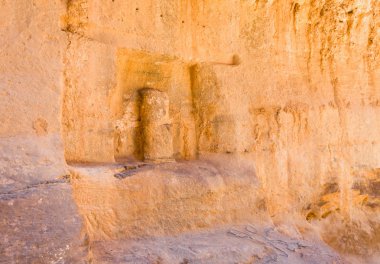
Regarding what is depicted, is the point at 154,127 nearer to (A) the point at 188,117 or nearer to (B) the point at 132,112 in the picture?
(B) the point at 132,112

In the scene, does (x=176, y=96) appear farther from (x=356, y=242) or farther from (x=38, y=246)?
(x=356, y=242)

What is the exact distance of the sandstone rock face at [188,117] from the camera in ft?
6.81

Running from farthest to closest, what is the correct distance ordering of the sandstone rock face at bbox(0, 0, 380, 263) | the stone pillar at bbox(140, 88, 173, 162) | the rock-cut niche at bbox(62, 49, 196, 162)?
the stone pillar at bbox(140, 88, 173, 162) < the rock-cut niche at bbox(62, 49, 196, 162) < the sandstone rock face at bbox(0, 0, 380, 263)

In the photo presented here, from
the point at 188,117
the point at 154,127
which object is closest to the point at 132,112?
the point at 154,127

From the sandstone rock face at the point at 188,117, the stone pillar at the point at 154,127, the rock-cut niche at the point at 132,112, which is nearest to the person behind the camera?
the sandstone rock face at the point at 188,117

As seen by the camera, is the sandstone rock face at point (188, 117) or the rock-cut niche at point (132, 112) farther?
the rock-cut niche at point (132, 112)

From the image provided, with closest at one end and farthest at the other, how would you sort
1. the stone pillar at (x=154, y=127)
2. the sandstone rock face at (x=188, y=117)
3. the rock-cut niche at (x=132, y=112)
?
1. the sandstone rock face at (x=188, y=117)
2. the rock-cut niche at (x=132, y=112)
3. the stone pillar at (x=154, y=127)

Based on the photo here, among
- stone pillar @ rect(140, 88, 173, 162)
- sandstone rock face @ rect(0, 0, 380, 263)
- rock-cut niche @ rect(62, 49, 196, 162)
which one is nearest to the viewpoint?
sandstone rock face @ rect(0, 0, 380, 263)

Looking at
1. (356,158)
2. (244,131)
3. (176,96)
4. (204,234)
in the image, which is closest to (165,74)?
(176,96)

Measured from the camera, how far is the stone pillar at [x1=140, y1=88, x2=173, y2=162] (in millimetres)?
3031

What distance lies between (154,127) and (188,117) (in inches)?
18.7

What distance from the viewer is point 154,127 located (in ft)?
10.1

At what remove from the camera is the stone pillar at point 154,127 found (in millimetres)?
3031

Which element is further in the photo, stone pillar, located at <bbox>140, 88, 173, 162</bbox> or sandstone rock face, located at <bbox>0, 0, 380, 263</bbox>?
stone pillar, located at <bbox>140, 88, 173, 162</bbox>
